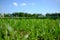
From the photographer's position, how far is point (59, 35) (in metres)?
1.70

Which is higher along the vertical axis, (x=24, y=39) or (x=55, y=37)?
(x=24, y=39)

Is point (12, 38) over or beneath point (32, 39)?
over

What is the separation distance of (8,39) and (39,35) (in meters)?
1.40

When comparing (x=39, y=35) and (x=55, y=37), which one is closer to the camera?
(x=55, y=37)

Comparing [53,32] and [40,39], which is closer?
[53,32]

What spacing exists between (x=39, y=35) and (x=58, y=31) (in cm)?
44

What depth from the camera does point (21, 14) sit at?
5291cm

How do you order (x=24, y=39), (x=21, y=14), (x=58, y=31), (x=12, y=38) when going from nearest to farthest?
(x=24, y=39) → (x=12, y=38) → (x=58, y=31) → (x=21, y=14)

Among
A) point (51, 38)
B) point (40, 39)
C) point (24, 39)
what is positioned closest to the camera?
point (24, 39)

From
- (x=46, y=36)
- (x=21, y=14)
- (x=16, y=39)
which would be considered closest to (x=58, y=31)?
(x=46, y=36)

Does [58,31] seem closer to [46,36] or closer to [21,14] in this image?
[46,36]

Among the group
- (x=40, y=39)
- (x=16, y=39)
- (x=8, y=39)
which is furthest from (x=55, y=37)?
(x=8, y=39)

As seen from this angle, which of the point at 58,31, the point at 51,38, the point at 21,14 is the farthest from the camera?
the point at 21,14

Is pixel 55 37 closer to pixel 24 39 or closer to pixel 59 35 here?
pixel 59 35
